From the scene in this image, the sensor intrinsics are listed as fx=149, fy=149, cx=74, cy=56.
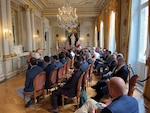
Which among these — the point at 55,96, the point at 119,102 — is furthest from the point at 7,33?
the point at 119,102

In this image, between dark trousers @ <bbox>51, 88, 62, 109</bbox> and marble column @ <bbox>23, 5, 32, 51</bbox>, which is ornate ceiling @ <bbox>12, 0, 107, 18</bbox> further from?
dark trousers @ <bbox>51, 88, 62, 109</bbox>

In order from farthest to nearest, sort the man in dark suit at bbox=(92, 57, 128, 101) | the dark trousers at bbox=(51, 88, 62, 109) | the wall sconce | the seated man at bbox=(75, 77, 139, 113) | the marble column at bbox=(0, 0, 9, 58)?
the wall sconce → the marble column at bbox=(0, 0, 9, 58) → the man in dark suit at bbox=(92, 57, 128, 101) → the dark trousers at bbox=(51, 88, 62, 109) → the seated man at bbox=(75, 77, 139, 113)

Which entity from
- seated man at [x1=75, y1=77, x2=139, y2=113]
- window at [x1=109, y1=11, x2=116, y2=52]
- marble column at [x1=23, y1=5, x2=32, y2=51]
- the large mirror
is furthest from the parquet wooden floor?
marble column at [x1=23, y1=5, x2=32, y2=51]

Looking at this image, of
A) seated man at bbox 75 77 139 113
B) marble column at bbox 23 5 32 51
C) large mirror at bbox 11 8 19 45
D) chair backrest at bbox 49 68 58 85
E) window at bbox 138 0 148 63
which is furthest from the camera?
marble column at bbox 23 5 32 51

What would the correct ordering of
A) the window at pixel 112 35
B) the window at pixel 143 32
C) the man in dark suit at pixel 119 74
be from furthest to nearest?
the window at pixel 112 35 → the window at pixel 143 32 → the man in dark suit at pixel 119 74

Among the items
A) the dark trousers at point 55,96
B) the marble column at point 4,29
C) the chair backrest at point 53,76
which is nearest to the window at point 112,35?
the chair backrest at point 53,76

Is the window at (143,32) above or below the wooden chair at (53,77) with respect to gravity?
above

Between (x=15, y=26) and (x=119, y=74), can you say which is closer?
(x=119, y=74)

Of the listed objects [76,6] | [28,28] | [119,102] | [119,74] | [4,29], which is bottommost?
[119,74]

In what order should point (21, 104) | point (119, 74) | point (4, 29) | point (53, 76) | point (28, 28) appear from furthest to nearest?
point (28, 28), point (4, 29), point (53, 76), point (21, 104), point (119, 74)

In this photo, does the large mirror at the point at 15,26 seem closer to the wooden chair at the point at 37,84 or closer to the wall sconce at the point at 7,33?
the wall sconce at the point at 7,33

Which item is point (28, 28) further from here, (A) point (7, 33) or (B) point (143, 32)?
(B) point (143, 32)

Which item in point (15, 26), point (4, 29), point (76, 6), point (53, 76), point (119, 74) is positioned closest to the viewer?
point (119, 74)

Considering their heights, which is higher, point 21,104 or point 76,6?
point 76,6
